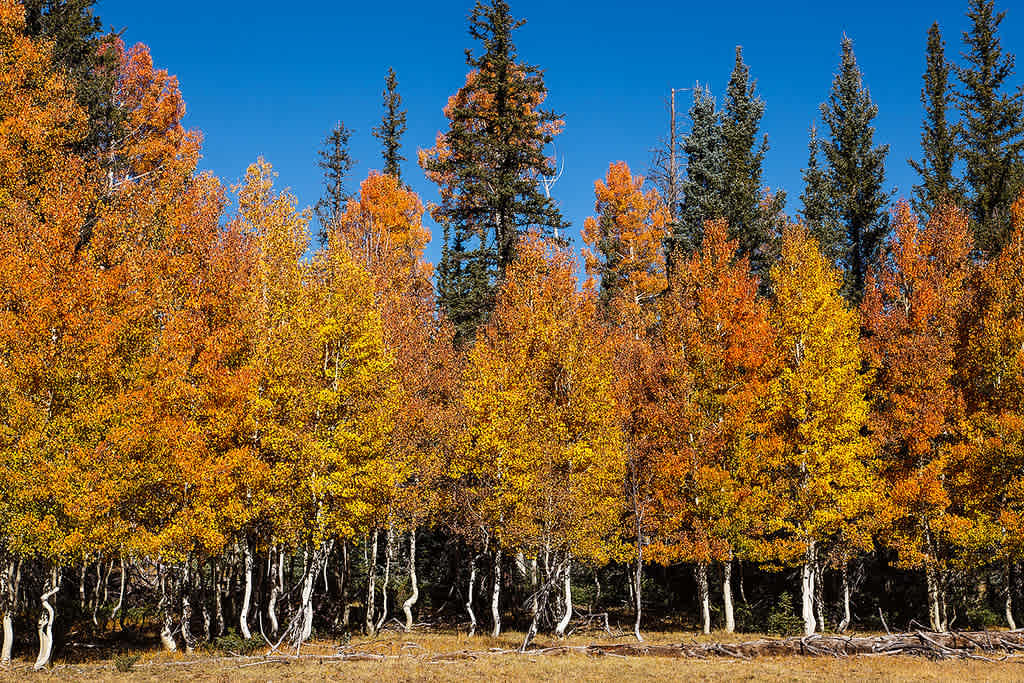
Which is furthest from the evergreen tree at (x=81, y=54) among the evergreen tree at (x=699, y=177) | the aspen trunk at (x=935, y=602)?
the aspen trunk at (x=935, y=602)

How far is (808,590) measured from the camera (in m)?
27.4

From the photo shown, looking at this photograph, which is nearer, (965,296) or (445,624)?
(965,296)

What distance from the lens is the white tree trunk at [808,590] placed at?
87.8ft

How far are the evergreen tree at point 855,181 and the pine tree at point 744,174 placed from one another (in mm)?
3915

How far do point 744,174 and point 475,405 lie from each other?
2876 cm

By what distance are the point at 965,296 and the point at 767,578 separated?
54.4 feet

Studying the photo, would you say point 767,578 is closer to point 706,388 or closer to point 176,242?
point 706,388

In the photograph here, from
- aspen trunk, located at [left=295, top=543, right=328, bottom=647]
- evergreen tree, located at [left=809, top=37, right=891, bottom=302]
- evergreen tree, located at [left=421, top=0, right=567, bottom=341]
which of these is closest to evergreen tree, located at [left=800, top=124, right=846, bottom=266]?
evergreen tree, located at [left=809, top=37, right=891, bottom=302]

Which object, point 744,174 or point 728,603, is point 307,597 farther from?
point 744,174

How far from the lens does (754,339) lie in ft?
102

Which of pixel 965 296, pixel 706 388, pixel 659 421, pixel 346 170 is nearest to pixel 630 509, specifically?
pixel 659 421

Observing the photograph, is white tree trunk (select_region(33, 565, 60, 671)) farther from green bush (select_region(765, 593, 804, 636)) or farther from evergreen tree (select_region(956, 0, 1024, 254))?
evergreen tree (select_region(956, 0, 1024, 254))

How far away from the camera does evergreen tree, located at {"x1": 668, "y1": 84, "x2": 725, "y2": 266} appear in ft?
149

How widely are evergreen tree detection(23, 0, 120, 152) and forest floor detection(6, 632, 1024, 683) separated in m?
21.6
